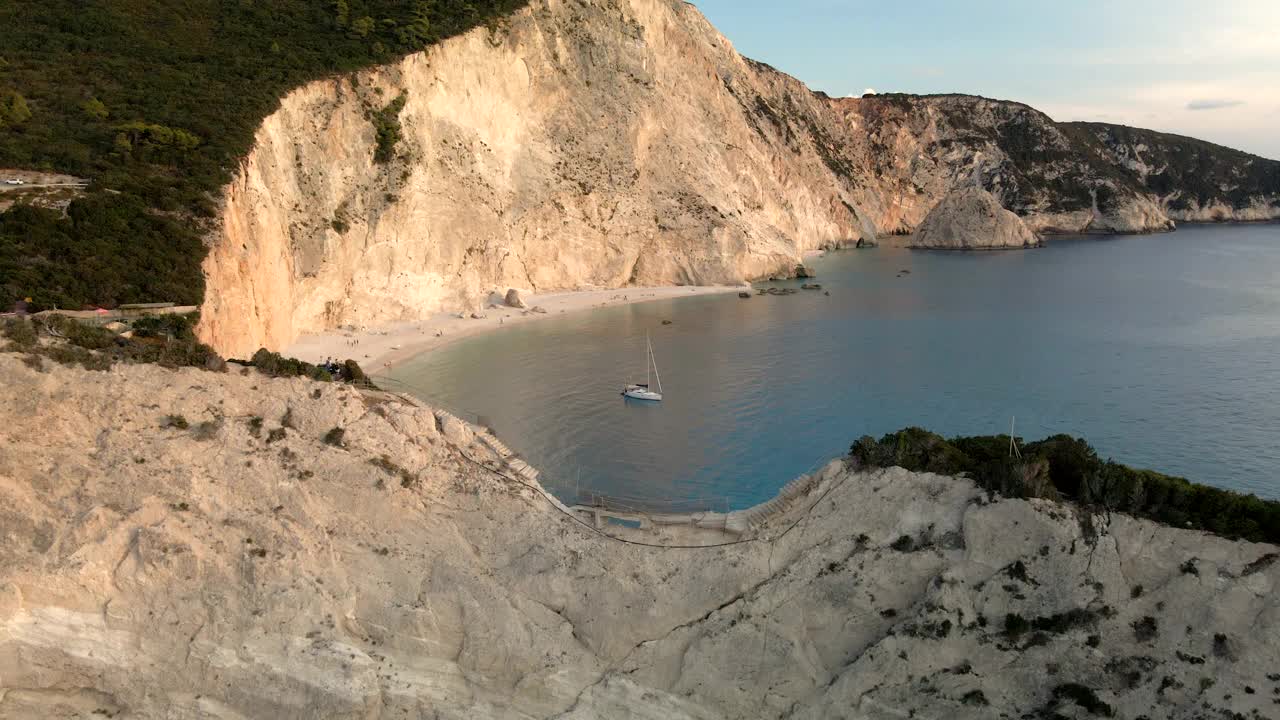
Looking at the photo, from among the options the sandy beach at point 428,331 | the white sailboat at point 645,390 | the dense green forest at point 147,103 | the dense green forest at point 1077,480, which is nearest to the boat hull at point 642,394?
the white sailboat at point 645,390

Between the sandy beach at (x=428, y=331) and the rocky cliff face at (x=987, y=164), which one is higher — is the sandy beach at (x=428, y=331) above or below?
below

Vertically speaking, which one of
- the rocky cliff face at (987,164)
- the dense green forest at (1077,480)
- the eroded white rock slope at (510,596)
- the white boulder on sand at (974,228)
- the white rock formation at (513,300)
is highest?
the rocky cliff face at (987,164)

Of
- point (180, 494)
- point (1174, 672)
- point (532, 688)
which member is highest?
point (180, 494)

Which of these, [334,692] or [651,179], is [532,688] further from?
[651,179]

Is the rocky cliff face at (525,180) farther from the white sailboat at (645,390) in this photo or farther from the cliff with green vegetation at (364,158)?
the white sailboat at (645,390)

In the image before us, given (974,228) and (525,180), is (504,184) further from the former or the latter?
(974,228)

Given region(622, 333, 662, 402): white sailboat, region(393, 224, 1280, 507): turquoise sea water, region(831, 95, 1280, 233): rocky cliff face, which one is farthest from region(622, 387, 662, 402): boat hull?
region(831, 95, 1280, 233): rocky cliff face

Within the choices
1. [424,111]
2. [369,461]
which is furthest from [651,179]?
[369,461]
